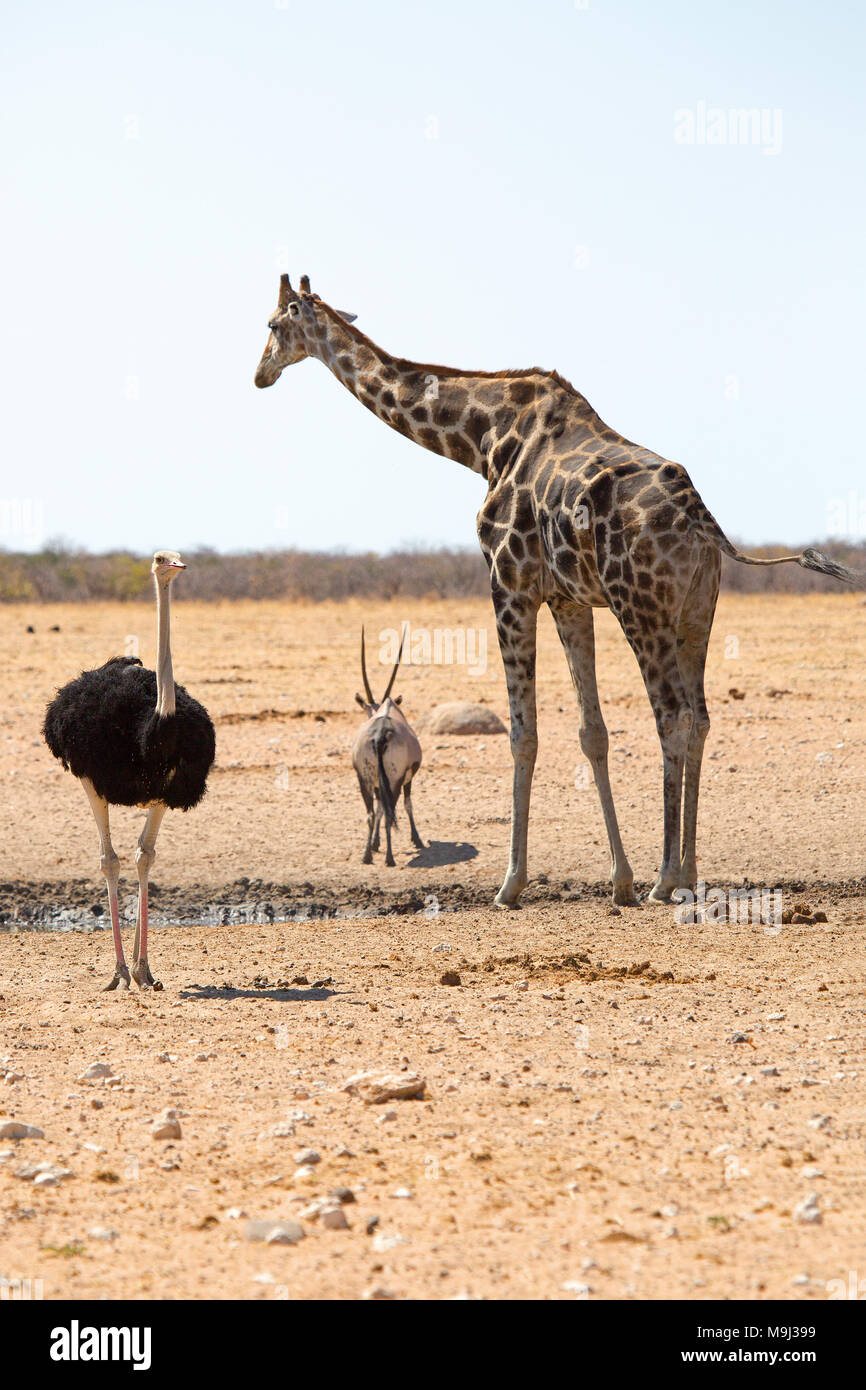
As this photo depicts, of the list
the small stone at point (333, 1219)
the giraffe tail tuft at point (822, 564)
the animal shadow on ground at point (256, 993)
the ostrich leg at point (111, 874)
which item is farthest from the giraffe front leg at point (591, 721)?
the small stone at point (333, 1219)

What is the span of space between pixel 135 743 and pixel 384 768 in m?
3.59

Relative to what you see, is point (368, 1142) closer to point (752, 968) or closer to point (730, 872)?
point (752, 968)

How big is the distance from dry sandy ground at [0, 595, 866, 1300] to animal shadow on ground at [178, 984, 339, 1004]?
3 centimetres

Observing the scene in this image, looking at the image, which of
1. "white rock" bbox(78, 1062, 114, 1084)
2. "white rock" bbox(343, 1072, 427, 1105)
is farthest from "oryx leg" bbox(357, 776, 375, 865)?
"white rock" bbox(343, 1072, 427, 1105)

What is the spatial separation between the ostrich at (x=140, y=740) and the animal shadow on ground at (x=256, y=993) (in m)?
0.23

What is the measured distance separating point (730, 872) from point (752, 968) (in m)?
2.54

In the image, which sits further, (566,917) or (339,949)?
(566,917)

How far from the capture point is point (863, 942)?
797 centimetres

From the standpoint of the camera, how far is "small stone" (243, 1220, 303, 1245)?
4.01 meters

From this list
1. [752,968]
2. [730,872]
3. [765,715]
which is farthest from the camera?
[765,715]

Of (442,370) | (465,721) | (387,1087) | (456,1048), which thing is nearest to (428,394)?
(442,370)

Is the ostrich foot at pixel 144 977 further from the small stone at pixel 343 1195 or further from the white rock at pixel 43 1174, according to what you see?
the small stone at pixel 343 1195
